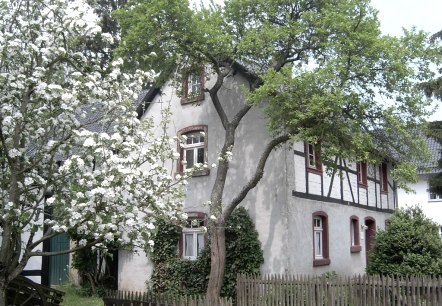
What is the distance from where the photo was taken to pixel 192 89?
18250 mm

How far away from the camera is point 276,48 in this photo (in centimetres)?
1451

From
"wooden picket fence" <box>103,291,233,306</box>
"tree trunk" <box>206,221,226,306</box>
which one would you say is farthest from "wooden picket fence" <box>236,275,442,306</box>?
"wooden picket fence" <box>103,291,233,306</box>

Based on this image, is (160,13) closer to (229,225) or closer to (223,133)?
(223,133)

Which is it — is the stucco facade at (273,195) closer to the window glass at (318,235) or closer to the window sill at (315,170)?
the window sill at (315,170)

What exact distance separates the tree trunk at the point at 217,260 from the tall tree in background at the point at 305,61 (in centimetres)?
3

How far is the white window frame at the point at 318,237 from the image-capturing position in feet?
56.8

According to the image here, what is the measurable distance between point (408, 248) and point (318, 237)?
2.85 meters

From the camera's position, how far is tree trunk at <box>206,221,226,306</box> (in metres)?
14.0

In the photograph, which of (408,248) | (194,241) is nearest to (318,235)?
(408,248)

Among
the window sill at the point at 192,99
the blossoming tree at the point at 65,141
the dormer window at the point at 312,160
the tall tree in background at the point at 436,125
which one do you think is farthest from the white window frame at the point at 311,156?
the blossoming tree at the point at 65,141

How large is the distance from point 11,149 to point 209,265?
9.17 m

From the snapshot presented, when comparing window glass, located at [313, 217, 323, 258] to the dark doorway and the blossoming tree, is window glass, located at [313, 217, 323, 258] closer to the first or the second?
the dark doorway

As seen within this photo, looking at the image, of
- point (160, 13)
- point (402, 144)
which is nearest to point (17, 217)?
point (160, 13)

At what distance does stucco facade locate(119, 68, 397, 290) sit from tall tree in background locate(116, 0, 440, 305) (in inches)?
52.6
